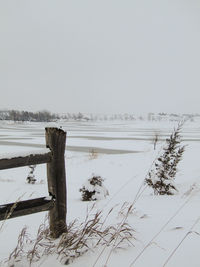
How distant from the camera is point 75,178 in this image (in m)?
10.4

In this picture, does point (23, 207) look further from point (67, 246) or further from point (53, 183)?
point (67, 246)

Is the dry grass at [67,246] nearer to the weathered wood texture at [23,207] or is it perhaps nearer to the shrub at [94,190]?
the weathered wood texture at [23,207]

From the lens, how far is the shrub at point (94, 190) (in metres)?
5.47

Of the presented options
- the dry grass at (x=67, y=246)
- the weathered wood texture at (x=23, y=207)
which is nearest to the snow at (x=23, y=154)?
the weathered wood texture at (x=23, y=207)

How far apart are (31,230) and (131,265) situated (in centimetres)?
161

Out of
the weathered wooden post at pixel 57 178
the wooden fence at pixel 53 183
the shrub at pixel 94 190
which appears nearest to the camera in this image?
the wooden fence at pixel 53 183

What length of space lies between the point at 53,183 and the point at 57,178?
0.22 feet

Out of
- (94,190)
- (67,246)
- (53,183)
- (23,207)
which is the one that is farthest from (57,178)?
(94,190)

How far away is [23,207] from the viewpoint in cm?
202

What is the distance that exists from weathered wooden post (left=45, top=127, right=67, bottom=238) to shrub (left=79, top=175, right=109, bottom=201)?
3130mm

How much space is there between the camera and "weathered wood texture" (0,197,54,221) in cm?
192

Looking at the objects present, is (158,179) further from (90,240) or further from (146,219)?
(90,240)

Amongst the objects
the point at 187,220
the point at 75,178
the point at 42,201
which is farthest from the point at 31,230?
the point at 75,178

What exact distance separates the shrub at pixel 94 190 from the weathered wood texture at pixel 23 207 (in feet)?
10.8
